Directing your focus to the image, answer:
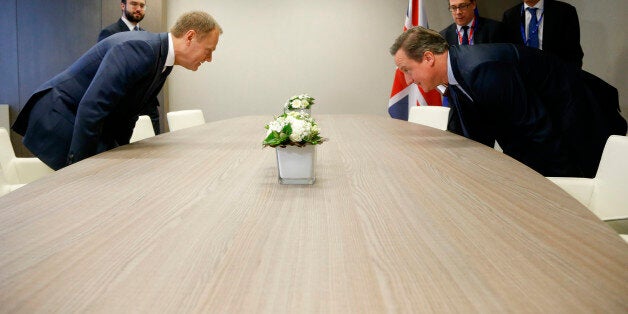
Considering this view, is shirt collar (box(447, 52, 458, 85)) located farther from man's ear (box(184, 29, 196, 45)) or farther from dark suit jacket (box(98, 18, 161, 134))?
dark suit jacket (box(98, 18, 161, 134))

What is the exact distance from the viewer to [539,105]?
290 centimetres

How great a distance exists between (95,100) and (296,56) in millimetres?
4941

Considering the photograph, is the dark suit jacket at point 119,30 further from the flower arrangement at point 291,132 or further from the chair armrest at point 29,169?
the flower arrangement at point 291,132

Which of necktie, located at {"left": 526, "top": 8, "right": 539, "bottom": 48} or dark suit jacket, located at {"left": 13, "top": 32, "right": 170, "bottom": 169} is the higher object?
necktie, located at {"left": 526, "top": 8, "right": 539, "bottom": 48}

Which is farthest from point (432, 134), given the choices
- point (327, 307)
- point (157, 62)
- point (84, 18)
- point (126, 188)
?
point (84, 18)

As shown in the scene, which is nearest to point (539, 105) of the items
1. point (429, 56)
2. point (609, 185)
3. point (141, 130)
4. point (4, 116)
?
point (429, 56)

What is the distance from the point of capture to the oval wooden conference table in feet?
2.91

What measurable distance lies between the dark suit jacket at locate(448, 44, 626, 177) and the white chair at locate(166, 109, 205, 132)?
7.03 ft

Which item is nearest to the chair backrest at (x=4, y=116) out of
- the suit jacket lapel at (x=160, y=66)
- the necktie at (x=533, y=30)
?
the suit jacket lapel at (x=160, y=66)

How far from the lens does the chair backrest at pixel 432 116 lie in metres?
4.55

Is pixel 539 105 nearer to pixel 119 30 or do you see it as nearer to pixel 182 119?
pixel 182 119

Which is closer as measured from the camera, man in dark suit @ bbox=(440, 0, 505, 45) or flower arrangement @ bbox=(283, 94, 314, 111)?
flower arrangement @ bbox=(283, 94, 314, 111)

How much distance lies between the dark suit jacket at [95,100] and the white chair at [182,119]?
887 mm

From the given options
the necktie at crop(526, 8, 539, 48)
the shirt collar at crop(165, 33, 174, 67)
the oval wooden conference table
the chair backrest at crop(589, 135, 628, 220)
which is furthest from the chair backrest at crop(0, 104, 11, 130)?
the chair backrest at crop(589, 135, 628, 220)
